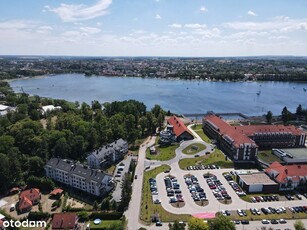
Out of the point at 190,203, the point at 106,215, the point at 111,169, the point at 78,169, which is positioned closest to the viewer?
the point at 106,215

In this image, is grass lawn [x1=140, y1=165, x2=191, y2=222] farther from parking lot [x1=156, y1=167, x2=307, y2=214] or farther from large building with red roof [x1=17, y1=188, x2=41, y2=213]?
large building with red roof [x1=17, y1=188, x2=41, y2=213]

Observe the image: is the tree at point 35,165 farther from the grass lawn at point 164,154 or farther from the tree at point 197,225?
the tree at point 197,225

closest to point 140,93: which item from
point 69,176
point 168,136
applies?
point 168,136

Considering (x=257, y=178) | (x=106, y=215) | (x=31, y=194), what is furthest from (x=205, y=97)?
(x=106, y=215)

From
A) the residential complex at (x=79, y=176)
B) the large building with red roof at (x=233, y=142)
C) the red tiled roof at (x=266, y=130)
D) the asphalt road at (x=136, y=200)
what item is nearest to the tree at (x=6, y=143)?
the residential complex at (x=79, y=176)

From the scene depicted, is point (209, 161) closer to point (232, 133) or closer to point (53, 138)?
point (232, 133)

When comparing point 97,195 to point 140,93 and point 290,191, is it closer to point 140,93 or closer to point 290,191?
point 290,191
